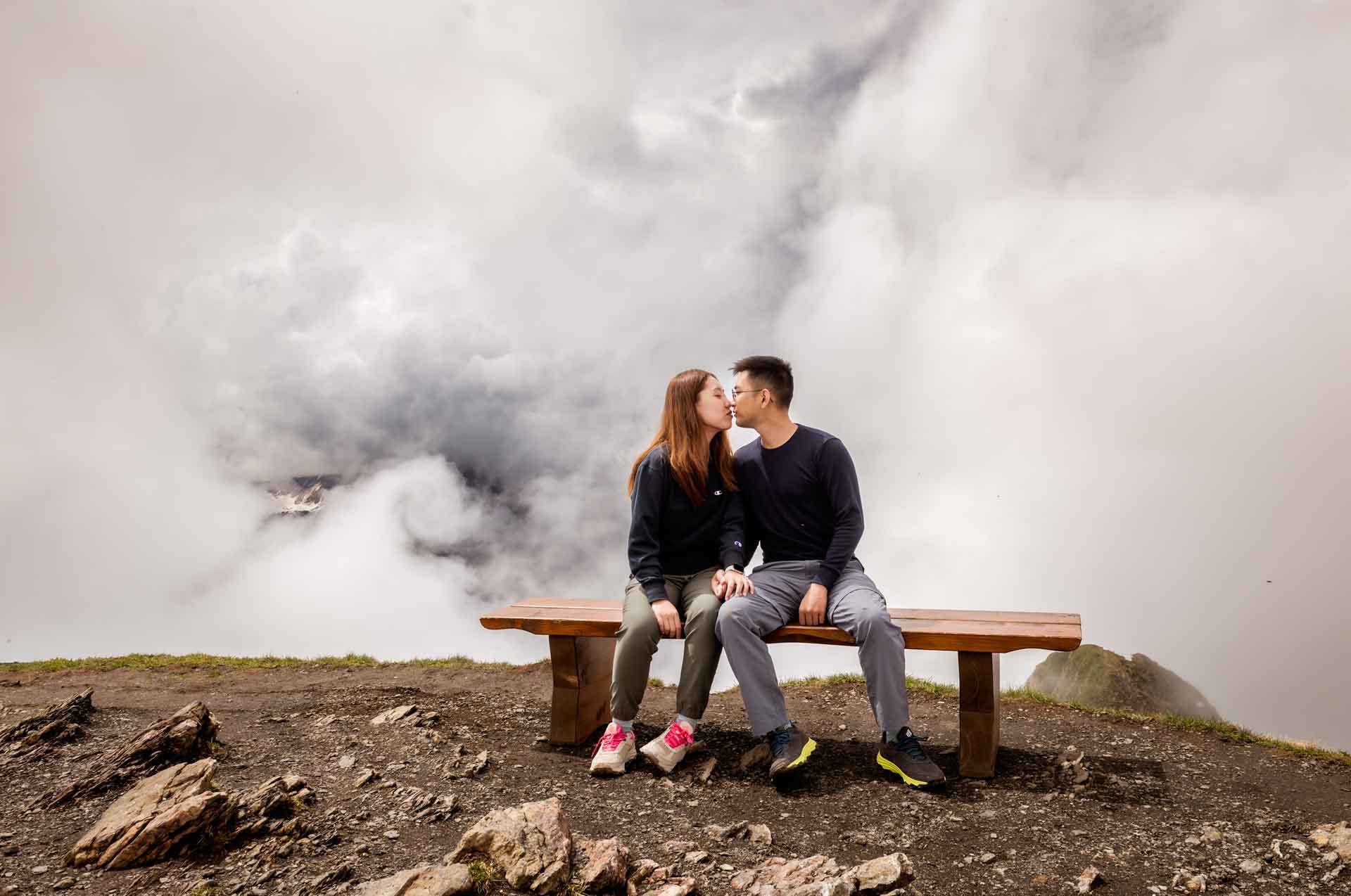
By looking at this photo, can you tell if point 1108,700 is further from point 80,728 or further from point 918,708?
point 80,728

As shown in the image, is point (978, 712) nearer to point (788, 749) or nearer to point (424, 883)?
point (788, 749)

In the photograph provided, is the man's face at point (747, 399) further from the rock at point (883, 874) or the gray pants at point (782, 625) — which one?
the rock at point (883, 874)

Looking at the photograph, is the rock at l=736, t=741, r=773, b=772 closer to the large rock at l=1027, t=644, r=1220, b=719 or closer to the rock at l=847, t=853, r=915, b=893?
the rock at l=847, t=853, r=915, b=893

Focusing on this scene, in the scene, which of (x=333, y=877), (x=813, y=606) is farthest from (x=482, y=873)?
(x=813, y=606)

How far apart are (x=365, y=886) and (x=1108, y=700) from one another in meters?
8.37

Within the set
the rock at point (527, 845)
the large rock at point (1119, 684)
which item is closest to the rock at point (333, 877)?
the rock at point (527, 845)

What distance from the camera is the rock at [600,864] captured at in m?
4.25

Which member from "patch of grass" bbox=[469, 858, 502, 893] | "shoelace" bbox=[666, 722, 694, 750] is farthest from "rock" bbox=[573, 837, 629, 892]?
"shoelace" bbox=[666, 722, 694, 750]

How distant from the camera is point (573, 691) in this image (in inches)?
271

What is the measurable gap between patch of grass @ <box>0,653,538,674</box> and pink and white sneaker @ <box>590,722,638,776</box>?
393 cm

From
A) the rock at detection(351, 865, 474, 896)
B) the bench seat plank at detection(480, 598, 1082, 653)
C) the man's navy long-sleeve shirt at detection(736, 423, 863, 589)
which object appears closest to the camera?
the rock at detection(351, 865, 474, 896)

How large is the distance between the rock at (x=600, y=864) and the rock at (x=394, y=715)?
2917 millimetres

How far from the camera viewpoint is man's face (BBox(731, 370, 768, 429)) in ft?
21.5

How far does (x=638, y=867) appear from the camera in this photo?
14.8 ft
